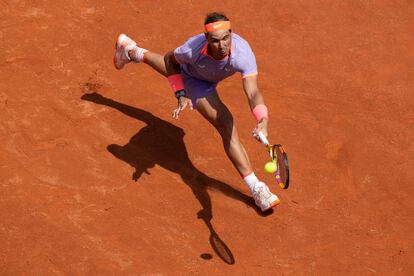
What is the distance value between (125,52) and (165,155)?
4.26 feet

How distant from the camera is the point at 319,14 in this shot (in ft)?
35.0

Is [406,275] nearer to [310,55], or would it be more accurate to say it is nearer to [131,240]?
[131,240]

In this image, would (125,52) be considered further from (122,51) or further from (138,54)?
(138,54)

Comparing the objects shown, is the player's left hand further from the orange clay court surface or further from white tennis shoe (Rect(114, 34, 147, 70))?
white tennis shoe (Rect(114, 34, 147, 70))

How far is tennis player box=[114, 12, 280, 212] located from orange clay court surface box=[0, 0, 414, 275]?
49 centimetres

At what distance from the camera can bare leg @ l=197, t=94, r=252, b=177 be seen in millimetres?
7578

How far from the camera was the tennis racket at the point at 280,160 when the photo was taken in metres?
6.73

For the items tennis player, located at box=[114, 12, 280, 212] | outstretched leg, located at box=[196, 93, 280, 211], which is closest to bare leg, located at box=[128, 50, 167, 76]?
tennis player, located at box=[114, 12, 280, 212]

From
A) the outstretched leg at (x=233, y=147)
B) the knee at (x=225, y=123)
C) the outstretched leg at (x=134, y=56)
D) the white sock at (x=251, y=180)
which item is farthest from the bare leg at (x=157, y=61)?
the white sock at (x=251, y=180)

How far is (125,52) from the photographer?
883 centimetres

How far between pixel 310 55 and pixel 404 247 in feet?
11.2

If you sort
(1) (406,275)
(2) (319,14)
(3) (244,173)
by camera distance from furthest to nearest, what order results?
1. (2) (319,14)
2. (3) (244,173)
3. (1) (406,275)

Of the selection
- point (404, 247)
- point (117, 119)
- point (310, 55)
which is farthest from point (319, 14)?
point (404, 247)

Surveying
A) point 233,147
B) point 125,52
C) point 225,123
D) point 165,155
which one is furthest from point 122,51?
point 233,147
